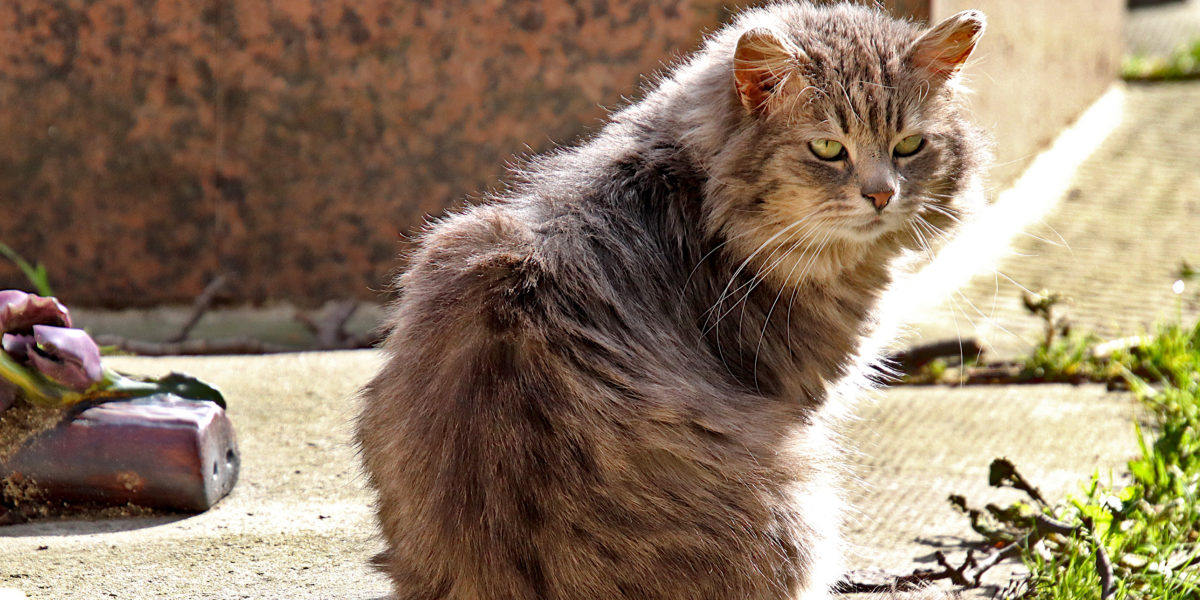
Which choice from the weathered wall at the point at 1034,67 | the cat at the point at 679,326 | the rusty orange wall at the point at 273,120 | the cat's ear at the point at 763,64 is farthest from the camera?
the weathered wall at the point at 1034,67

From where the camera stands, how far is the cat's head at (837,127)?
80.1 inches

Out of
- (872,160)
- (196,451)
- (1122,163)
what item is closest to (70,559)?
(196,451)

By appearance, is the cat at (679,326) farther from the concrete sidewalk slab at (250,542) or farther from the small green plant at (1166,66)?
the small green plant at (1166,66)

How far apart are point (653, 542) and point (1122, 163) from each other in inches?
181

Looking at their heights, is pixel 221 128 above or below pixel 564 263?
below

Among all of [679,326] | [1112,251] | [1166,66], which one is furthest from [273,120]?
[1166,66]

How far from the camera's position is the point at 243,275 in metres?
3.95

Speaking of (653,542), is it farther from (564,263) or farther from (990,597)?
(990,597)

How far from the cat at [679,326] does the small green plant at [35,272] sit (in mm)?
1898

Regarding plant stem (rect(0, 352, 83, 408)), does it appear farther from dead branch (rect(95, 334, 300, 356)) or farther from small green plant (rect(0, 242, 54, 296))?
dead branch (rect(95, 334, 300, 356))

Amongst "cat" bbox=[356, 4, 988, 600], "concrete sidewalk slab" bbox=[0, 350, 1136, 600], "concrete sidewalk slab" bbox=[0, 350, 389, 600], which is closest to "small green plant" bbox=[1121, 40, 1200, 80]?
"concrete sidewalk slab" bbox=[0, 350, 1136, 600]

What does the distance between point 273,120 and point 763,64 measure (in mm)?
2352

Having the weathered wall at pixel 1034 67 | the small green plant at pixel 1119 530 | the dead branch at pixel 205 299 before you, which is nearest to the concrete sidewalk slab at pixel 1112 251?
the weathered wall at pixel 1034 67

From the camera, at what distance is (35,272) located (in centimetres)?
378
